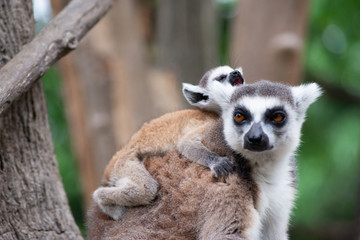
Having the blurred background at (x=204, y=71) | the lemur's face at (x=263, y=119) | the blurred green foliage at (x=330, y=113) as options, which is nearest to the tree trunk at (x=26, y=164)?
the lemur's face at (x=263, y=119)

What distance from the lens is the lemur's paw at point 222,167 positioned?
426 centimetres

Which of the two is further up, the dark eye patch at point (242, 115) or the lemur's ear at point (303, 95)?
the lemur's ear at point (303, 95)

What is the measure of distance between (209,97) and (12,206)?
6.45ft

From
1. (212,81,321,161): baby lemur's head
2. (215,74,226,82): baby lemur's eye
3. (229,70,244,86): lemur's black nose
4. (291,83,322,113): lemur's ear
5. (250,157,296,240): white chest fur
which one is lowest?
(250,157,296,240): white chest fur

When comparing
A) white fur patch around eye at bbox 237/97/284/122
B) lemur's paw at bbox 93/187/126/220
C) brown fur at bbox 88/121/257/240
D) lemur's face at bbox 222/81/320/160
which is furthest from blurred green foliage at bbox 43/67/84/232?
white fur patch around eye at bbox 237/97/284/122

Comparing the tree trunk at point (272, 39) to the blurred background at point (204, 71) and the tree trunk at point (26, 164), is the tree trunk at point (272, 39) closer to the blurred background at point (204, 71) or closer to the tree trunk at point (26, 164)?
the blurred background at point (204, 71)

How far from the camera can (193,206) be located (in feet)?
14.0

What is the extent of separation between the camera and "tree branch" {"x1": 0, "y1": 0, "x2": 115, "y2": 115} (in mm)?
4234

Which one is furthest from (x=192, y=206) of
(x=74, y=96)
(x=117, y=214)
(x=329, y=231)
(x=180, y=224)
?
(x=329, y=231)

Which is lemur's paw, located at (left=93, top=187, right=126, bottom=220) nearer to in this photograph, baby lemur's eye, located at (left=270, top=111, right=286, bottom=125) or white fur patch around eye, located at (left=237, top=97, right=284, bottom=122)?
white fur patch around eye, located at (left=237, top=97, right=284, bottom=122)

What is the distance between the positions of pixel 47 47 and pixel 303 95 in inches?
88.1

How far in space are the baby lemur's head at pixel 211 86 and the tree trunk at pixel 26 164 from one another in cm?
140

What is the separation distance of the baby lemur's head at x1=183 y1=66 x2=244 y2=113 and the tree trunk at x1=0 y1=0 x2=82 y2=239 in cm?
140

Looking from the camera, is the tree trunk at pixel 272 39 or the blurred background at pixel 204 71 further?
the blurred background at pixel 204 71
